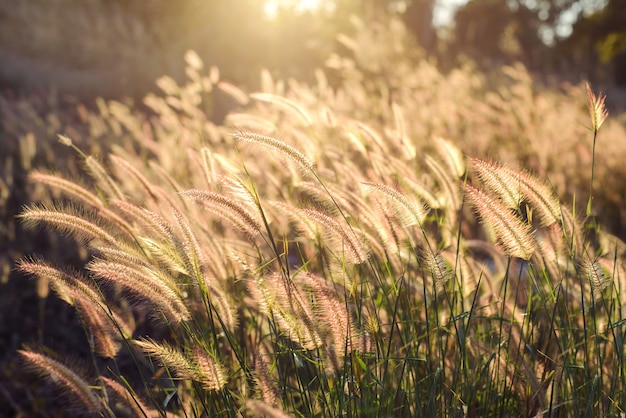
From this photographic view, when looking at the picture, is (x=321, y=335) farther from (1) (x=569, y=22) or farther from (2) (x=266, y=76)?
(1) (x=569, y=22)

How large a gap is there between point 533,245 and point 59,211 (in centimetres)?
115

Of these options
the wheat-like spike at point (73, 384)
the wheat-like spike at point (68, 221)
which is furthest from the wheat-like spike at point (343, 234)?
the wheat-like spike at point (73, 384)

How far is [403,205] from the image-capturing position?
1.63 meters

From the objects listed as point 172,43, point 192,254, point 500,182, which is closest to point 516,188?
point 500,182

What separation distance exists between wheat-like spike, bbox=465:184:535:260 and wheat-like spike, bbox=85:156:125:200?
1044 mm

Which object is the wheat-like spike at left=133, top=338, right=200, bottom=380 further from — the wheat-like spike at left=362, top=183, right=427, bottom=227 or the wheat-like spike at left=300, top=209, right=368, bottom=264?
the wheat-like spike at left=362, top=183, right=427, bottom=227

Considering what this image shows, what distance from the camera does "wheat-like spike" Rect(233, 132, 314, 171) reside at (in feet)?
4.83

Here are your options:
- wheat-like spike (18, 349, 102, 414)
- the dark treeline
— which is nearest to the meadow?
wheat-like spike (18, 349, 102, 414)

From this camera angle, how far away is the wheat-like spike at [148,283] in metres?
1.41

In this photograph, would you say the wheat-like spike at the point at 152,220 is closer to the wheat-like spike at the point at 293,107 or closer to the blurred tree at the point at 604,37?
the wheat-like spike at the point at 293,107

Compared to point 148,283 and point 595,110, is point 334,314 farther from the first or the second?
point 595,110

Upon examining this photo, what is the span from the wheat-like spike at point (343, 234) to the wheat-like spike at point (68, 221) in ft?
1.68

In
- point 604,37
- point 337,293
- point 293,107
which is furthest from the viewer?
point 604,37

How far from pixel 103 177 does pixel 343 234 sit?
2.85 feet
